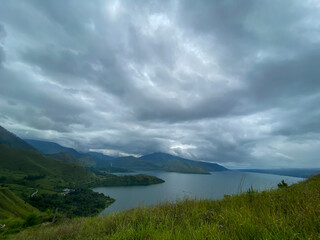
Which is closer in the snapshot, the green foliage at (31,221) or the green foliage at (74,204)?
the green foliage at (31,221)

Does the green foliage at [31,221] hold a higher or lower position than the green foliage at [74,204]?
higher

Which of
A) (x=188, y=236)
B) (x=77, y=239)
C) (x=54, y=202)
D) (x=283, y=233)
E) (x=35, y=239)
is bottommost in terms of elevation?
(x=54, y=202)

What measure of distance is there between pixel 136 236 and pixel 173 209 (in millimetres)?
2731

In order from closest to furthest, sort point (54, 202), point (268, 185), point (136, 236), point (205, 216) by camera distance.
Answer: point (136, 236), point (205, 216), point (268, 185), point (54, 202)

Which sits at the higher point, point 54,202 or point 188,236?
point 188,236

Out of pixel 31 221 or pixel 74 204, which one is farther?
pixel 74 204

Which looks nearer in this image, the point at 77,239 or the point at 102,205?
the point at 77,239

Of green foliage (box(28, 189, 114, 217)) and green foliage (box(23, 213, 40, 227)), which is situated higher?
green foliage (box(23, 213, 40, 227))

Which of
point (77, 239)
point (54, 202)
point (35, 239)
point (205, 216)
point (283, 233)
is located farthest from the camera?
point (54, 202)

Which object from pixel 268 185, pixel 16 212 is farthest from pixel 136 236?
pixel 16 212

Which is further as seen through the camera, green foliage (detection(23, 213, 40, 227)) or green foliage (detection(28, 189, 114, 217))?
green foliage (detection(28, 189, 114, 217))

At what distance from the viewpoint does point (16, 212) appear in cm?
7931

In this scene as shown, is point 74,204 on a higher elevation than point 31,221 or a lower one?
lower

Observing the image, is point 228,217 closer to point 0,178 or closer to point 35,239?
point 35,239
